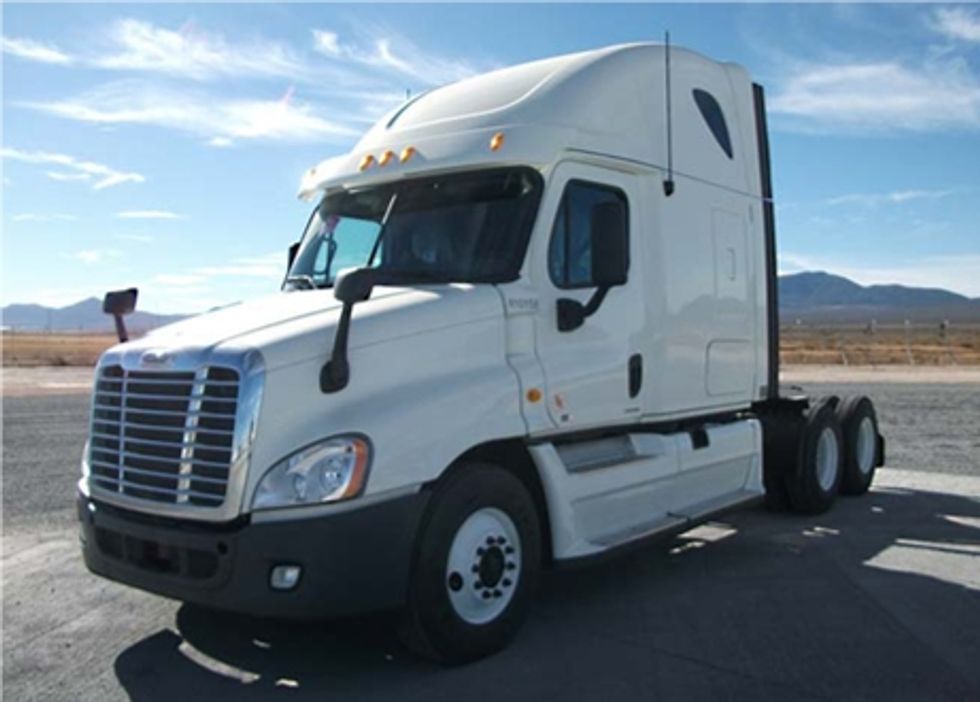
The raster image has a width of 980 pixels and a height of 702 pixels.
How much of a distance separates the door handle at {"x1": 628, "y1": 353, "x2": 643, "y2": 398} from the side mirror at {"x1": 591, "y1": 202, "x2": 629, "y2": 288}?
0.79m

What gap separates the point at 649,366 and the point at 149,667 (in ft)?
12.5

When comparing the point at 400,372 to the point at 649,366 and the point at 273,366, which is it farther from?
the point at 649,366

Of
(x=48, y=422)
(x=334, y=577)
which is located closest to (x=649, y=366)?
(x=334, y=577)

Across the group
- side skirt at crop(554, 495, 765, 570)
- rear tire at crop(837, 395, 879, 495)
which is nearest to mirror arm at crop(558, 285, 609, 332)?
side skirt at crop(554, 495, 765, 570)

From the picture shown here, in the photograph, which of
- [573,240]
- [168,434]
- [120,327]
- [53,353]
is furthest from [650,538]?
[53,353]

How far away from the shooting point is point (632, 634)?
220 inches

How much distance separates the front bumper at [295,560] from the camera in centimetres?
455

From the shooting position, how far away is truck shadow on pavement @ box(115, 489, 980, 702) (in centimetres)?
479

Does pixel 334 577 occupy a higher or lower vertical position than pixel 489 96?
lower

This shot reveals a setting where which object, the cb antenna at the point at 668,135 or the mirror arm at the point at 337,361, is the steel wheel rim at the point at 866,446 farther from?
the mirror arm at the point at 337,361

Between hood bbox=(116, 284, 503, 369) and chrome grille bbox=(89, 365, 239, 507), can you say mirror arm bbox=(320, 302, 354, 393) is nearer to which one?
hood bbox=(116, 284, 503, 369)

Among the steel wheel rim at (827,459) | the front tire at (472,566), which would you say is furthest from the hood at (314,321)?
the steel wheel rim at (827,459)

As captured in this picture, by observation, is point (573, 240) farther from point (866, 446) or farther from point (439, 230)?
point (866, 446)

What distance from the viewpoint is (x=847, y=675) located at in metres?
4.87
